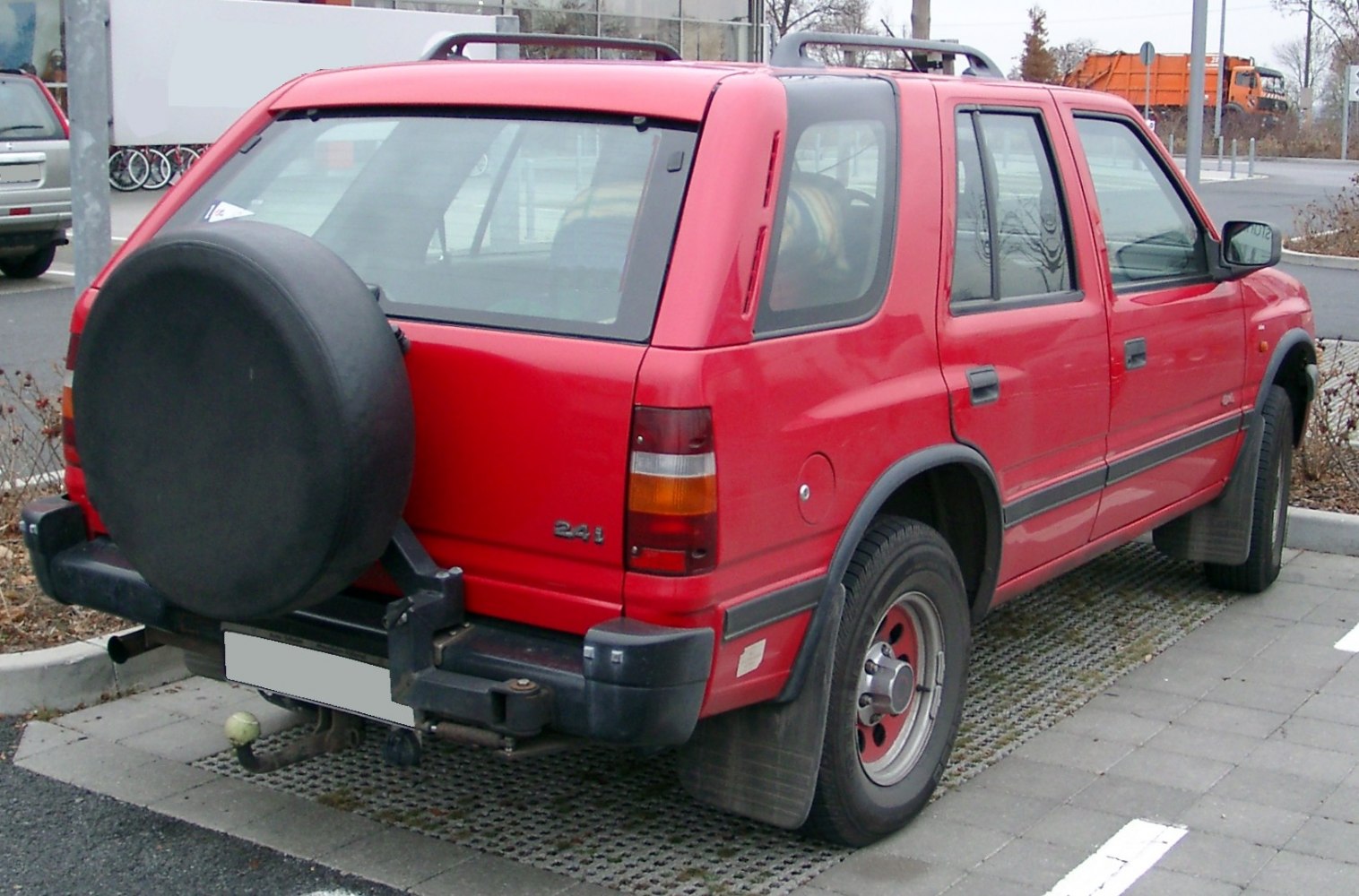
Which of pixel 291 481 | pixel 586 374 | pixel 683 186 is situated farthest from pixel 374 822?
pixel 683 186

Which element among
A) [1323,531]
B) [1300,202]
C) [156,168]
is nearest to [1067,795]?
[1323,531]

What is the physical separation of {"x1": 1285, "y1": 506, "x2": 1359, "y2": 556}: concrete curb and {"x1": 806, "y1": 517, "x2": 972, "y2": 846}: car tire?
3.42 meters

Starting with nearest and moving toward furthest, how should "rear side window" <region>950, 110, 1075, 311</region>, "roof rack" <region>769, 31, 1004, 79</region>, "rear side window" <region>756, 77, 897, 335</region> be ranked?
"rear side window" <region>756, 77, 897, 335</region>
"roof rack" <region>769, 31, 1004, 79</region>
"rear side window" <region>950, 110, 1075, 311</region>

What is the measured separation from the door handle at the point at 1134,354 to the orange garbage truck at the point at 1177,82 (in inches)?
2058

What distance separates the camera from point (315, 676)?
3637 millimetres

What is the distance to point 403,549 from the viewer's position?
11.4 ft

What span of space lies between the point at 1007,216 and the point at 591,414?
5.95 feet

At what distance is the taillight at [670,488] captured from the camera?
324 centimetres

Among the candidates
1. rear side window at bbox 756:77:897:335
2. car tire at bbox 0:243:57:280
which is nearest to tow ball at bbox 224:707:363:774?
rear side window at bbox 756:77:897:335

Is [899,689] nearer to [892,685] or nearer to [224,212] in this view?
[892,685]

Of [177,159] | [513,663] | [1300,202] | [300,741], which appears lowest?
[300,741]

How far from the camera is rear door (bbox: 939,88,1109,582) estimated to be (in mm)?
4266

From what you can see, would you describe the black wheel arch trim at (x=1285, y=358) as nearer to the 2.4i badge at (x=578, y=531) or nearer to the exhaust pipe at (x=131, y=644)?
the 2.4i badge at (x=578, y=531)

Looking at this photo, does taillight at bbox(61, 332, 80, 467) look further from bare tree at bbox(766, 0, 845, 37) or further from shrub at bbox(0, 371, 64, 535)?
bare tree at bbox(766, 0, 845, 37)
